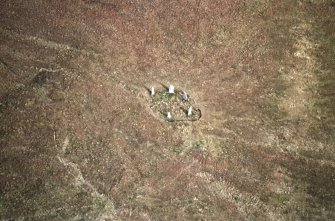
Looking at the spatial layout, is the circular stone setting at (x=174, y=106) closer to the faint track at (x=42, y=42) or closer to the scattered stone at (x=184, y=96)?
the scattered stone at (x=184, y=96)

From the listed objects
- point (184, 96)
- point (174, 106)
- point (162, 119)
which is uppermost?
point (184, 96)

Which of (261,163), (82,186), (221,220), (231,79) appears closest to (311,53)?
(231,79)

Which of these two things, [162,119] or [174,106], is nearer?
[162,119]

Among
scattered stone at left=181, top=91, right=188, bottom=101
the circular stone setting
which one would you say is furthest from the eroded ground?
scattered stone at left=181, top=91, right=188, bottom=101

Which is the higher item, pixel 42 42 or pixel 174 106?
pixel 42 42

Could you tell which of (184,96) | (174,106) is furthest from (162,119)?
(184,96)

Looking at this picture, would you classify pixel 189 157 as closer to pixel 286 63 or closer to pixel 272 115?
pixel 272 115

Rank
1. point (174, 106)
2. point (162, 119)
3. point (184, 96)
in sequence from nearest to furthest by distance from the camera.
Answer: point (162, 119), point (174, 106), point (184, 96)

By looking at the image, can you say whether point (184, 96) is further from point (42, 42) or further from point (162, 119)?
point (42, 42)
